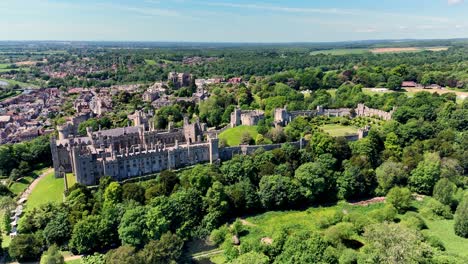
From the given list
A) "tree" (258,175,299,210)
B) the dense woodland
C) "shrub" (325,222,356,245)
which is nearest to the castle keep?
the dense woodland

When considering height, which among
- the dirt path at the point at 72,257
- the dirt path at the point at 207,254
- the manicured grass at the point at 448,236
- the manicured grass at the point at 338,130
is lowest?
the dirt path at the point at 72,257

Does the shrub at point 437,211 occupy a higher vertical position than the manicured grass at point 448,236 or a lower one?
higher

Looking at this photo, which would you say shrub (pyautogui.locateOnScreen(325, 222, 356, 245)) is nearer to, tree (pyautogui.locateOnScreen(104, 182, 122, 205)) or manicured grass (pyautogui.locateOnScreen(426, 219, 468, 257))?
manicured grass (pyautogui.locateOnScreen(426, 219, 468, 257))

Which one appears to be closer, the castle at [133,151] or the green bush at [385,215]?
the green bush at [385,215]

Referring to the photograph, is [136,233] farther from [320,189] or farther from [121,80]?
[121,80]

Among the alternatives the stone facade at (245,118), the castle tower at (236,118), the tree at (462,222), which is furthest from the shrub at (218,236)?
the castle tower at (236,118)

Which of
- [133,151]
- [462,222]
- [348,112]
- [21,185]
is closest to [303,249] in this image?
[462,222]

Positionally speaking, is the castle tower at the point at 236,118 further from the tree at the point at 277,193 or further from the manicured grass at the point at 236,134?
the tree at the point at 277,193

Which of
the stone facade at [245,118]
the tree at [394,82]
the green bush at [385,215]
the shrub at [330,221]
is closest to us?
the shrub at [330,221]
